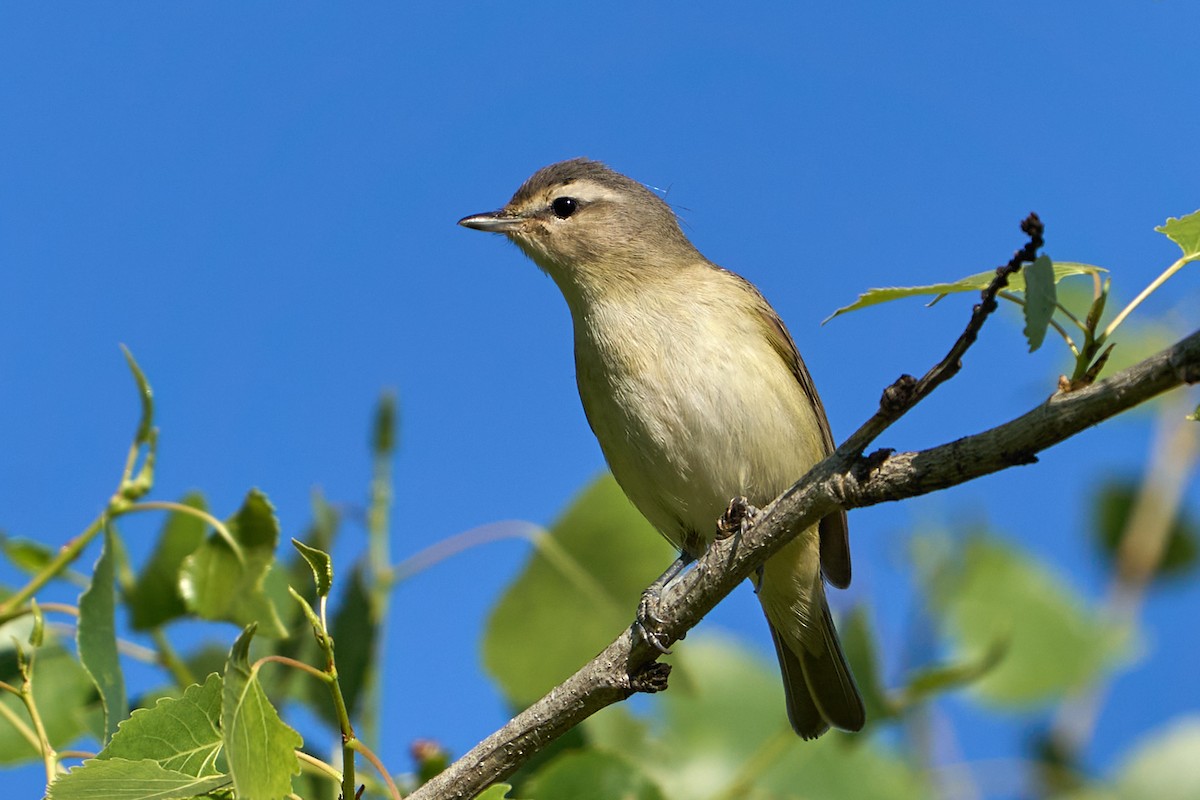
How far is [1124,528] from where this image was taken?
16.9ft

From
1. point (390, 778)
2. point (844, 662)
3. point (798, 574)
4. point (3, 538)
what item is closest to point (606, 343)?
point (798, 574)

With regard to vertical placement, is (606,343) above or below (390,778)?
above

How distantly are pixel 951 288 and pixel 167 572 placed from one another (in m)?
2.22

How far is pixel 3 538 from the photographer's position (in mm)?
3338

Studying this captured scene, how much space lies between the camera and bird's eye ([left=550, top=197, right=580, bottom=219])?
17.1 feet

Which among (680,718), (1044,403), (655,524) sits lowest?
(1044,403)

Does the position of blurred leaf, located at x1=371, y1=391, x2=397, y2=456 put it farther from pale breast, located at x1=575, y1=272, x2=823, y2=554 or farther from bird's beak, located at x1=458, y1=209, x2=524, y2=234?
bird's beak, located at x1=458, y1=209, x2=524, y2=234

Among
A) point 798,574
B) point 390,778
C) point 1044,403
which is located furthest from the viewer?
point 798,574

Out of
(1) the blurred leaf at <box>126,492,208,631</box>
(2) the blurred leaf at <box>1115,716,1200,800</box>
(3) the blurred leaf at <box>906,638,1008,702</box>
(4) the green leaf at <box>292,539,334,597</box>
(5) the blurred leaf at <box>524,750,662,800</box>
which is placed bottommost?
(2) the blurred leaf at <box>1115,716,1200,800</box>

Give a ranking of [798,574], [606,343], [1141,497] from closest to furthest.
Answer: [606,343], [798,574], [1141,497]

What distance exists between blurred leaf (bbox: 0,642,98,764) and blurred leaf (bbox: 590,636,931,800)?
1302mm

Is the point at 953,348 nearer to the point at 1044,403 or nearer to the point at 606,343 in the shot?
the point at 1044,403

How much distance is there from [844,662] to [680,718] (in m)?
1.02

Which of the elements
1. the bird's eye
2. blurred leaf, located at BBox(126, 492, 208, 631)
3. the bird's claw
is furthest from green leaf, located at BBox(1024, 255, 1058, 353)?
the bird's eye
